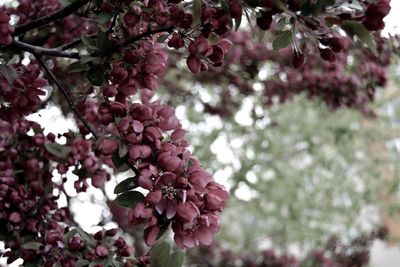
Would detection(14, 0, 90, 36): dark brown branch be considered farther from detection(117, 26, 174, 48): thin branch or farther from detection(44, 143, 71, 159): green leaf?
detection(44, 143, 71, 159): green leaf

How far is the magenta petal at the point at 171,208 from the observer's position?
0.83 m

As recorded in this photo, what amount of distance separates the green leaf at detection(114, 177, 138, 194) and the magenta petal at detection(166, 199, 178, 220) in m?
0.07

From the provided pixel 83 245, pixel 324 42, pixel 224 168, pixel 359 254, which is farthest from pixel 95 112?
pixel 224 168

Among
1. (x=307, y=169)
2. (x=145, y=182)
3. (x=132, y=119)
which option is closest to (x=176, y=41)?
(x=132, y=119)

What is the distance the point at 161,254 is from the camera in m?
0.97

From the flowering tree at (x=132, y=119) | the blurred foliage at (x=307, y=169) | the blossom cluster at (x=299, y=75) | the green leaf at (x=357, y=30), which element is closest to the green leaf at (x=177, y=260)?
the flowering tree at (x=132, y=119)

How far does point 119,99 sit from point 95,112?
39 centimetres

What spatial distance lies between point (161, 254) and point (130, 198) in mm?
138

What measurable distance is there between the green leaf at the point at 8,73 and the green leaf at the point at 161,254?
392 mm

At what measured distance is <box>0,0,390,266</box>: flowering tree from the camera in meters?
0.87

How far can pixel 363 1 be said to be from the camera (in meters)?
0.92

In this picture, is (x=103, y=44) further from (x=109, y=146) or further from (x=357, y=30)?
(x=357, y=30)

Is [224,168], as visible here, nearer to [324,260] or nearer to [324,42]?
[324,260]

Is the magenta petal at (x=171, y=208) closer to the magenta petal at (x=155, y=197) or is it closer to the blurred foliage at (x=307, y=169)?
the magenta petal at (x=155, y=197)
